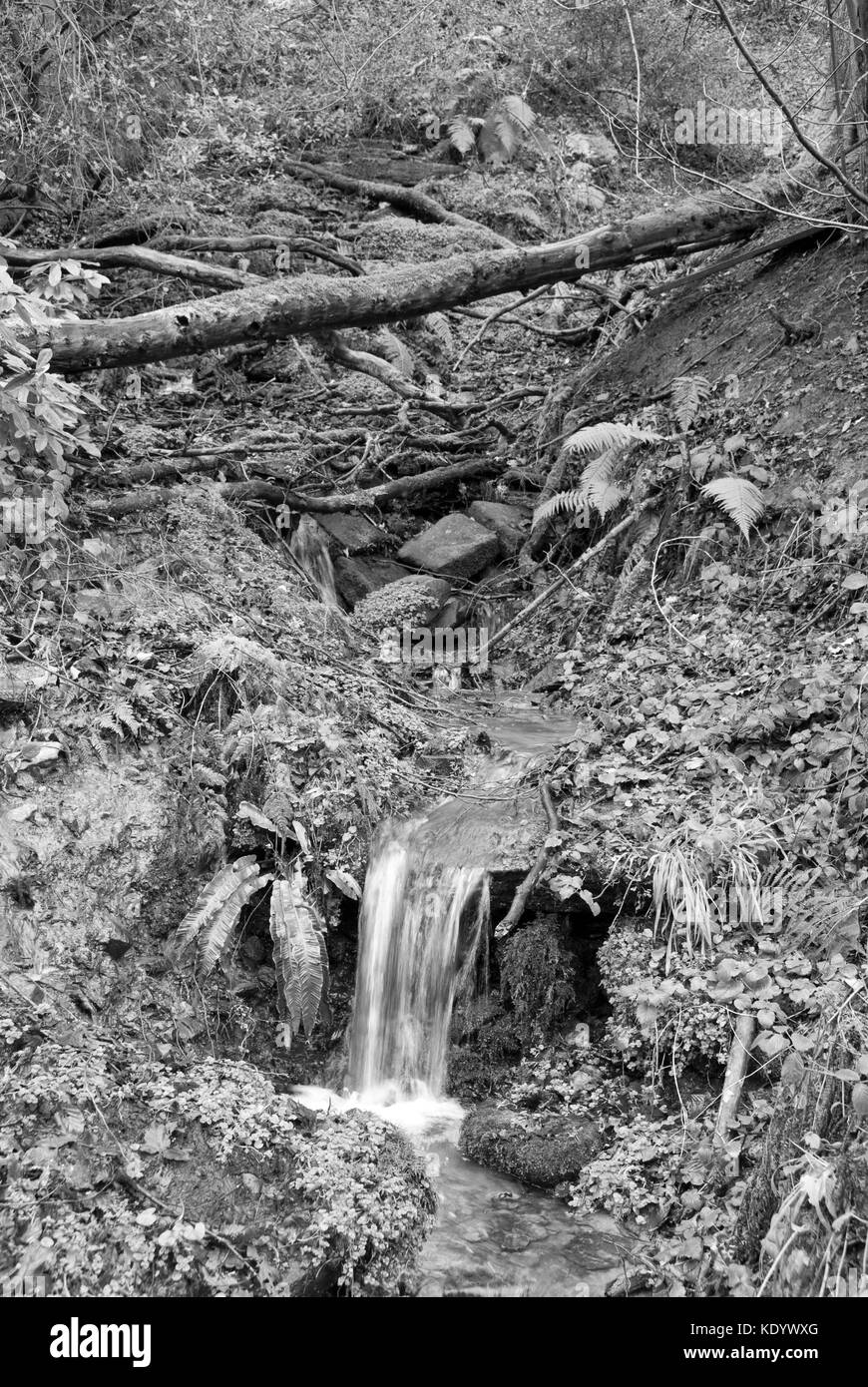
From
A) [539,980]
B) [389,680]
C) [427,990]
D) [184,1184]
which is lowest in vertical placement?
[184,1184]

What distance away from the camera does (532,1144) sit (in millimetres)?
5504

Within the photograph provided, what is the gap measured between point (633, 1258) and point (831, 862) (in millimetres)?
2161

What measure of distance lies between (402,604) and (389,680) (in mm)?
1128

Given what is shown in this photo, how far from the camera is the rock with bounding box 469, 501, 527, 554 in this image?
10461 mm

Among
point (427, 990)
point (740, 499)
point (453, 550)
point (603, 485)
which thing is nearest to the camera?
point (427, 990)

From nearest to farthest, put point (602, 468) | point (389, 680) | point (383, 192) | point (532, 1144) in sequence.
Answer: point (532, 1144) → point (389, 680) → point (602, 468) → point (383, 192)

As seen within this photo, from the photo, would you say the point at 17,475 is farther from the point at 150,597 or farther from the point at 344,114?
the point at 344,114

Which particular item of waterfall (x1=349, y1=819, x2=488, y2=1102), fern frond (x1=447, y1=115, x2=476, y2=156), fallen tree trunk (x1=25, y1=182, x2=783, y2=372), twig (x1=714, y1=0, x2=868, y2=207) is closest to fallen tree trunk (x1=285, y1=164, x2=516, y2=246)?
fern frond (x1=447, y1=115, x2=476, y2=156)

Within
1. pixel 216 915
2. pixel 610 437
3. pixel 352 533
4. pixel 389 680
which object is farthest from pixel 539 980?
pixel 352 533

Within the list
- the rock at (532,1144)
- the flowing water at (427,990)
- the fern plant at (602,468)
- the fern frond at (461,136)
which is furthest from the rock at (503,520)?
the fern frond at (461,136)

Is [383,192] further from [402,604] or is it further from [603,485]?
[402,604]

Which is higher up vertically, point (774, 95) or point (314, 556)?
point (774, 95)

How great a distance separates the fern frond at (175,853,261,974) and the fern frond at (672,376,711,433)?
18.8ft

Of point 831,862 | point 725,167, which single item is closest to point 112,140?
point 725,167
